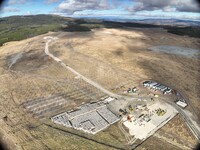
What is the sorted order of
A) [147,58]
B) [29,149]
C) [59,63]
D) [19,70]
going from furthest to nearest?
[147,58] → [59,63] → [19,70] → [29,149]

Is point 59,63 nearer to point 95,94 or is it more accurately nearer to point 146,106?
point 95,94

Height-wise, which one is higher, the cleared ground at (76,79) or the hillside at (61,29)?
the hillside at (61,29)

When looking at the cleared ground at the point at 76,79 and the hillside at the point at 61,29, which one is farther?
the hillside at the point at 61,29

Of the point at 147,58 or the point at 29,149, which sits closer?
the point at 29,149

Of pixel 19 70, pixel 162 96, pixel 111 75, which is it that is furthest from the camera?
pixel 19 70

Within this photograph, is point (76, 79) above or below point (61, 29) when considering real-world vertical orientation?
below

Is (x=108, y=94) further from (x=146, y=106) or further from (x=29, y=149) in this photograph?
(x=29, y=149)

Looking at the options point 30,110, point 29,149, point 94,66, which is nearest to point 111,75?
point 94,66

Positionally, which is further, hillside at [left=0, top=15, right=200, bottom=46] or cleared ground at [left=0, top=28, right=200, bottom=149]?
hillside at [left=0, top=15, right=200, bottom=46]

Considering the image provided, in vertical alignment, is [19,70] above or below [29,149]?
above

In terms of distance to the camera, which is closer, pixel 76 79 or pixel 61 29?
pixel 76 79

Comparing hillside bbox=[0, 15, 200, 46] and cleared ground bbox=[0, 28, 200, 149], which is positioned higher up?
hillside bbox=[0, 15, 200, 46]
